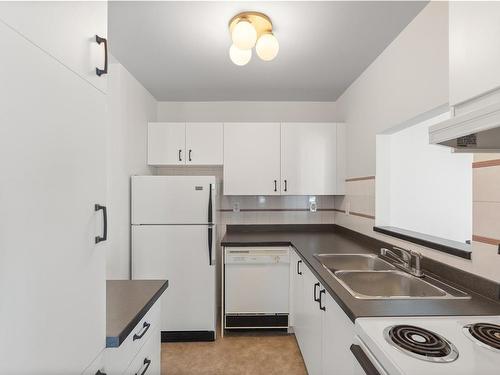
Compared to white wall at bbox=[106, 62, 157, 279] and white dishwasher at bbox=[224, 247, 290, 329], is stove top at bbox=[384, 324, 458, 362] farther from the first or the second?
white wall at bbox=[106, 62, 157, 279]

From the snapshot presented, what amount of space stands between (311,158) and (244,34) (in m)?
1.70

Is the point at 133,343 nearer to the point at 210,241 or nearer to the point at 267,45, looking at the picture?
the point at 210,241

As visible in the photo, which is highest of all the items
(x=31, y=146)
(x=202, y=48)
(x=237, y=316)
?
(x=202, y=48)

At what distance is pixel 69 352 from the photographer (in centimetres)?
75

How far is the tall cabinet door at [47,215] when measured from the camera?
1.86ft

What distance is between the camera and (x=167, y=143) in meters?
3.11

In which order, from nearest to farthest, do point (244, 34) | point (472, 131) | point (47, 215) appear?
point (47, 215)
point (472, 131)
point (244, 34)

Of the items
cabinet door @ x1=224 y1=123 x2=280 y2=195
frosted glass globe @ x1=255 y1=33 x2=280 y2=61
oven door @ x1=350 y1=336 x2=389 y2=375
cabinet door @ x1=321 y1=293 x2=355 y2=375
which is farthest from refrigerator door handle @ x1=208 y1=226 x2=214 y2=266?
oven door @ x1=350 y1=336 x2=389 y2=375

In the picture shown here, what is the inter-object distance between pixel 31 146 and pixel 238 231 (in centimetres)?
281

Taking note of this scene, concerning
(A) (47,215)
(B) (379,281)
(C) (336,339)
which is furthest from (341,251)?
(A) (47,215)

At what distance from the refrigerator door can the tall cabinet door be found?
1.73 m

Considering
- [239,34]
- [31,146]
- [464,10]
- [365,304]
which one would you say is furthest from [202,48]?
[365,304]

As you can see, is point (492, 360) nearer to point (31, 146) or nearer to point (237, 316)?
point (31, 146)

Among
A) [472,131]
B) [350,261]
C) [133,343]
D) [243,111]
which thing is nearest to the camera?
[472,131]
